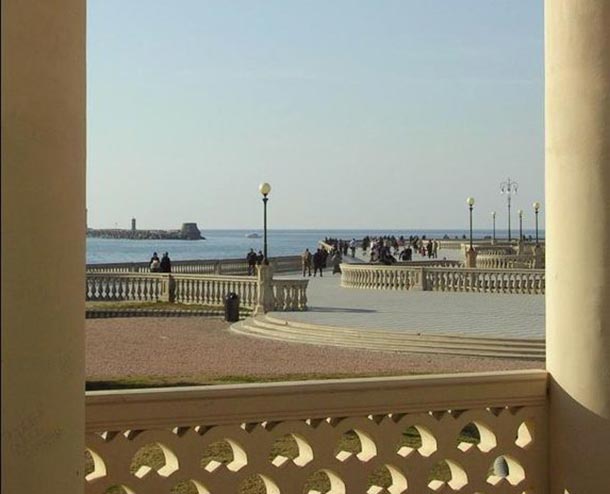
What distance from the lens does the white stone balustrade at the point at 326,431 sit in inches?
182

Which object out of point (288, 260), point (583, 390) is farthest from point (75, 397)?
point (288, 260)

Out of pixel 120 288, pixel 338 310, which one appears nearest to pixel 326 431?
pixel 338 310

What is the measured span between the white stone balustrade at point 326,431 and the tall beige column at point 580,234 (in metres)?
0.28

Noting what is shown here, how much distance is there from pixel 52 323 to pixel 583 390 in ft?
11.2

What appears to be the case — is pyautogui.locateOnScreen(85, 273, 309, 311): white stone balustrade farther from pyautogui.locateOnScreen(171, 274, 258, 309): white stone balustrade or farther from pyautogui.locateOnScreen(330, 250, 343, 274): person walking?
pyautogui.locateOnScreen(330, 250, 343, 274): person walking

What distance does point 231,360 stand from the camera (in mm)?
21641

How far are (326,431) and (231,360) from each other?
16786mm

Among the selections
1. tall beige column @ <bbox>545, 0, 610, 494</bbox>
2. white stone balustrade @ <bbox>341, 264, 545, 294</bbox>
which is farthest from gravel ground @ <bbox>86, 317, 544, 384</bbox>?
tall beige column @ <bbox>545, 0, 610, 494</bbox>

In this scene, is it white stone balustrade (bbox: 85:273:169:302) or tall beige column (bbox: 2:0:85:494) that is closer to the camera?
tall beige column (bbox: 2:0:85:494)

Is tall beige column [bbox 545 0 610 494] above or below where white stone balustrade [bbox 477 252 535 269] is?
above

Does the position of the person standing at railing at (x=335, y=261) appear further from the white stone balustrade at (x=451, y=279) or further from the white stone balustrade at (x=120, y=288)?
the white stone balustrade at (x=120, y=288)

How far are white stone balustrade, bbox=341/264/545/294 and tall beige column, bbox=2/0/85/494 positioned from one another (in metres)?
34.3

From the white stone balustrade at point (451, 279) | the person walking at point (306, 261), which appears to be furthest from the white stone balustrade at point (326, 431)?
the person walking at point (306, 261)

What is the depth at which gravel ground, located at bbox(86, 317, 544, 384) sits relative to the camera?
62.9 feet
